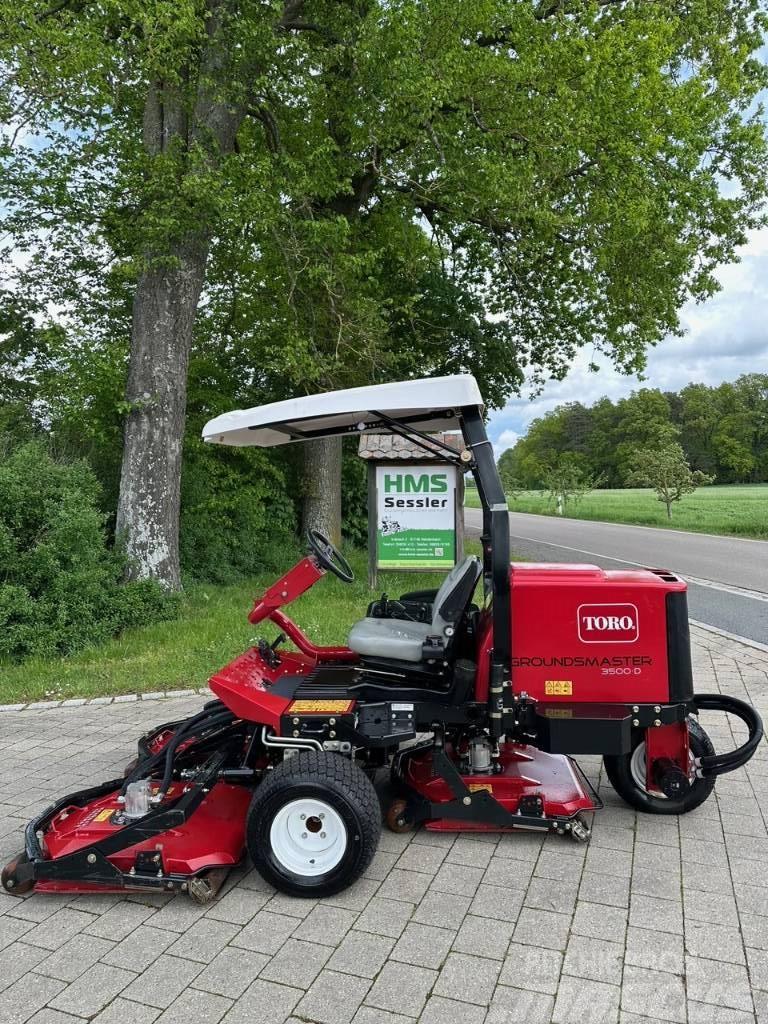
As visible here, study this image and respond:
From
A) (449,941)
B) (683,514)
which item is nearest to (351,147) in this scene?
(449,941)

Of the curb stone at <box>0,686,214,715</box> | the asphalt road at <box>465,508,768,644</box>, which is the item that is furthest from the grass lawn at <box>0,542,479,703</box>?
the asphalt road at <box>465,508,768,644</box>

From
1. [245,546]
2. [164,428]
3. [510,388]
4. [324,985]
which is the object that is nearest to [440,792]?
[324,985]

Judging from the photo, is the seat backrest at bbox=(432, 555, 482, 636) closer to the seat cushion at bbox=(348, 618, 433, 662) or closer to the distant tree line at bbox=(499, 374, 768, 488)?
the seat cushion at bbox=(348, 618, 433, 662)

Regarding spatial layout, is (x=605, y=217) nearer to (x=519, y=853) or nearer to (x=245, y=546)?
(x=245, y=546)

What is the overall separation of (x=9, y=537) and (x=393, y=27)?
713 centimetres

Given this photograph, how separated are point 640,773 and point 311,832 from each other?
5.70 feet

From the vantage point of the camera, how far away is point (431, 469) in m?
10.4

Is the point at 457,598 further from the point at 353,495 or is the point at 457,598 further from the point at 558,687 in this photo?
the point at 353,495

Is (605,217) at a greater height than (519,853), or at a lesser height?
greater

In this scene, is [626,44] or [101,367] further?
[626,44]

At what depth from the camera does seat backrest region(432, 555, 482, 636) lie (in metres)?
3.59

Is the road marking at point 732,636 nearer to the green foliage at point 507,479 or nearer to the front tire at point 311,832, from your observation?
the green foliage at point 507,479

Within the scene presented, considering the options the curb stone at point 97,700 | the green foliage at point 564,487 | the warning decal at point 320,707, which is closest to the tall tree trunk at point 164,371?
the curb stone at point 97,700

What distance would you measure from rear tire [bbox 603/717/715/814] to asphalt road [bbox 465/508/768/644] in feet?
13.7
